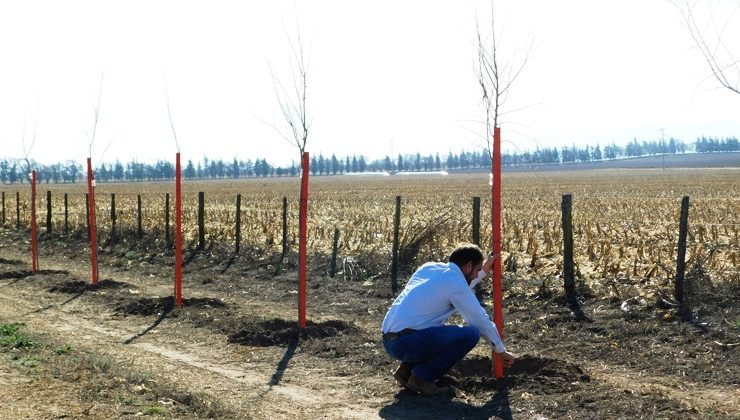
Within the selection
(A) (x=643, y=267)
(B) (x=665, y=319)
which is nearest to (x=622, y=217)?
(A) (x=643, y=267)

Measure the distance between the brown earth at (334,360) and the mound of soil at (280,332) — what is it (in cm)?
2

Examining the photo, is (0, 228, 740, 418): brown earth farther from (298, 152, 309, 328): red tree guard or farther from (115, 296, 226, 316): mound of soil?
(298, 152, 309, 328): red tree guard

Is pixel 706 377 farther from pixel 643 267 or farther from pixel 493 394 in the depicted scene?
pixel 643 267

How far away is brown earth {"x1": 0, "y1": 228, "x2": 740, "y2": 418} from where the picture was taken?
21.0 feet

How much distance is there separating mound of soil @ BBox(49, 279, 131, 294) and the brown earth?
0.45 meters

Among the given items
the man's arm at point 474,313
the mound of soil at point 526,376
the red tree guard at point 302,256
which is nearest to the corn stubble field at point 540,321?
the mound of soil at point 526,376

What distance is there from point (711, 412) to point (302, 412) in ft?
10.8

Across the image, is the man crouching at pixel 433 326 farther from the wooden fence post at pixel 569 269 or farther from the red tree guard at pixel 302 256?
the wooden fence post at pixel 569 269

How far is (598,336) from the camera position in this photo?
855cm

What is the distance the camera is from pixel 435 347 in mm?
6668

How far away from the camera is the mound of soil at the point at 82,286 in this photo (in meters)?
13.6

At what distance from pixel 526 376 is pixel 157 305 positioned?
656 cm

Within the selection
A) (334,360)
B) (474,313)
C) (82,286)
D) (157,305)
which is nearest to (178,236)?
(157,305)

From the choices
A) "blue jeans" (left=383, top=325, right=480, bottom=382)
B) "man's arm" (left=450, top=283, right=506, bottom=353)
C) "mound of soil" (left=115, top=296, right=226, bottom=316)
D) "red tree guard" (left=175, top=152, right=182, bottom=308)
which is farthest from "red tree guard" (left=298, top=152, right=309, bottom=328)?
"man's arm" (left=450, top=283, right=506, bottom=353)
